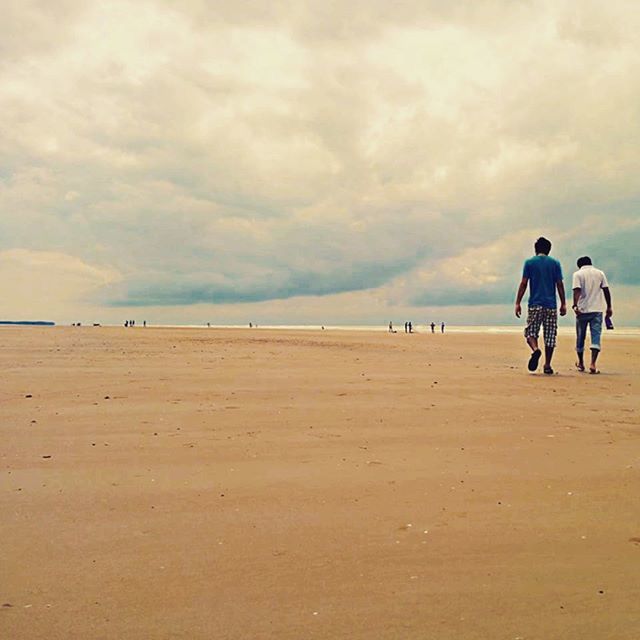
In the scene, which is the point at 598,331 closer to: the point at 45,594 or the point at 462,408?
the point at 462,408

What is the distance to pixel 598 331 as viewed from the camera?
35.1 ft

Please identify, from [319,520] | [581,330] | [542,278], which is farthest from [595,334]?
[319,520]

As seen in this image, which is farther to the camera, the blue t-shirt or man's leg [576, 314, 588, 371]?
man's leg [576, 314, 588, 371]

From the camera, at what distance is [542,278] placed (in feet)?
33.9

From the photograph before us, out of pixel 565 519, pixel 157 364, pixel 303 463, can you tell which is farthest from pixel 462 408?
pixel 157 364

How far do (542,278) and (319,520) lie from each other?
8.10 m

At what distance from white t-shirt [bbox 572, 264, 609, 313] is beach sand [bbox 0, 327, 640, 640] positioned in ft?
16.3

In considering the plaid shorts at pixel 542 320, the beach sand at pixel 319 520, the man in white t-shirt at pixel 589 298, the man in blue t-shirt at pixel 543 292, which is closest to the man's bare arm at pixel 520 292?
the man in blue t-shirt at pixel 543 292

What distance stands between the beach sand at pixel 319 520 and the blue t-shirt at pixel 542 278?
416cm

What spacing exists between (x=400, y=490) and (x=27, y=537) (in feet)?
5.89

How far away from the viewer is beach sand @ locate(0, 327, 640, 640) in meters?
2.23

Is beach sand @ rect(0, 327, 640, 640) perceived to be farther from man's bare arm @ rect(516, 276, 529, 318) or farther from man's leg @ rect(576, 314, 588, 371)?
man's leg @ rect(576, 314, 588, 371)

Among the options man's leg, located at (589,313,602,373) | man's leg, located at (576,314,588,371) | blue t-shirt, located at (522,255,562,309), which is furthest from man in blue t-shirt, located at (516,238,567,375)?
man's leg, located at (576,314,588,371)

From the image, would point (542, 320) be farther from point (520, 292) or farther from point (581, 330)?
point (581, 330)
